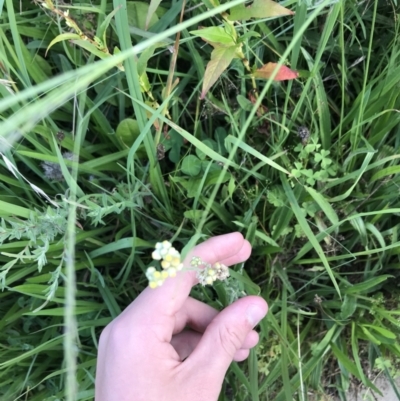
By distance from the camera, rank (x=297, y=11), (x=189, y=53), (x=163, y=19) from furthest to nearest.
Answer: (x=189, y=53)
(x=163, y=19)
(x=297, y=11)

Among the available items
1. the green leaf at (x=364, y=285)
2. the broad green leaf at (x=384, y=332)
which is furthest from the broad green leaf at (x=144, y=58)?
the broad green leaf at (x=384, y=332)

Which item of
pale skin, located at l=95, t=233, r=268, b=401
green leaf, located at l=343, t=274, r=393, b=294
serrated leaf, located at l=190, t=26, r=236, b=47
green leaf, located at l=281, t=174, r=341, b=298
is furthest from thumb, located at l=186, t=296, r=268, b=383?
serrated leaf, located at l=190, t=26, r=236, b=47

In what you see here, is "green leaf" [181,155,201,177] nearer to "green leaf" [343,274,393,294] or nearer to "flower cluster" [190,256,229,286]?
"flower cluster" [190,256,229,286]

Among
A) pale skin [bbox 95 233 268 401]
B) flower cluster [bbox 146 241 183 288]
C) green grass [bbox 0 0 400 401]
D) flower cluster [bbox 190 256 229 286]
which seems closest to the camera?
flower cluster [bbox 146 241 183 288]

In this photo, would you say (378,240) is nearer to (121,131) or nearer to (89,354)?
(121,131)

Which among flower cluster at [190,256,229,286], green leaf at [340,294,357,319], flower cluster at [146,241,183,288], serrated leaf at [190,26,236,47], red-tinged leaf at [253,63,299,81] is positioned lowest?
green leaf at [340,294,357,319]

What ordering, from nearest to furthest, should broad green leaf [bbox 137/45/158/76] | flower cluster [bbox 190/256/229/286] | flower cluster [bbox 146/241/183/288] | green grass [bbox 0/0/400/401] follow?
flower cluster [bbox 146/241/183/288]
flower cluster [bbox 190/256/229/286]
broad green leaf [bbox 137/45/158/76]
green grass [bbox 0/0/400/401]

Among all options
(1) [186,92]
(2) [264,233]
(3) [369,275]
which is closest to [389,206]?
(3) [369,275]
